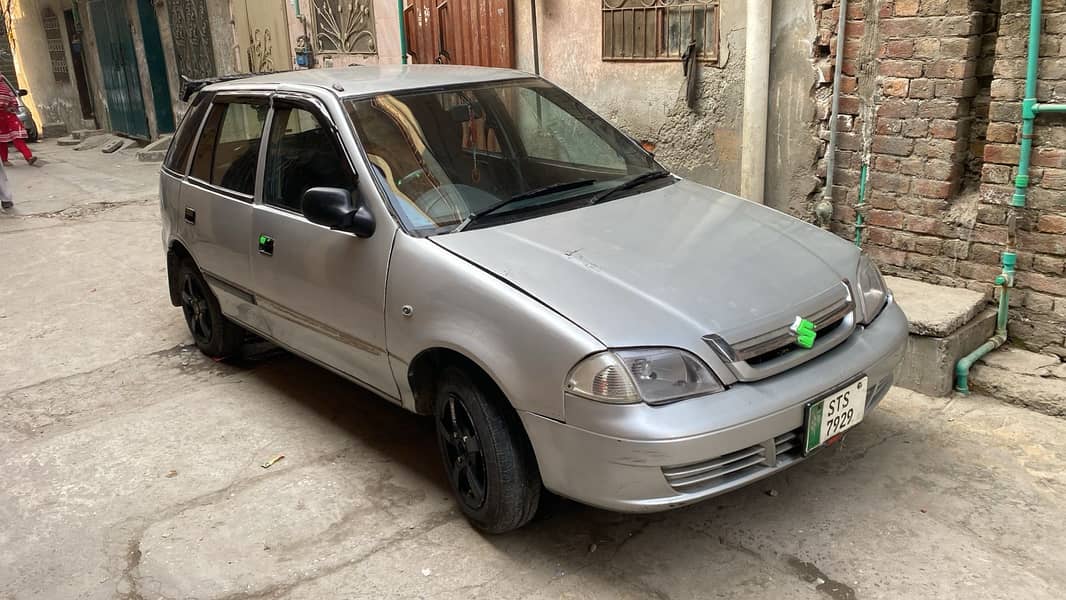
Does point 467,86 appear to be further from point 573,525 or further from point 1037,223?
point 1037,223

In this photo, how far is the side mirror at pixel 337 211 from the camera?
3.28 meters

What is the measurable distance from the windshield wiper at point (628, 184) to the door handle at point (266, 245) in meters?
1.50

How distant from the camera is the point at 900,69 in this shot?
448 centimetres

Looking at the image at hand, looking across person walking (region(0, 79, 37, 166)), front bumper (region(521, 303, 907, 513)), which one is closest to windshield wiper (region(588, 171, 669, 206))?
front bumper (region(521, 303, 907, 513))

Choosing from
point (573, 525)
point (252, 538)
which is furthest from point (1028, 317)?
point (252, 538)

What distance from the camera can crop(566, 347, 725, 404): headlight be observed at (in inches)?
100

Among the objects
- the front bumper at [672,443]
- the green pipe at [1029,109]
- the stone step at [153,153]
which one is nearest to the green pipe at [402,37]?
the green pipe at [1029,109]

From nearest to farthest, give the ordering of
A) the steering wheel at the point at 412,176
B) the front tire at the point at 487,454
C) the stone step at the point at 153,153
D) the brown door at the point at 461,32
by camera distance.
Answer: the front tire at the point at 487,454
the steering wheel at the point at 412,176
the brown door at the point at 461,32
the stone step at the point at 153,153

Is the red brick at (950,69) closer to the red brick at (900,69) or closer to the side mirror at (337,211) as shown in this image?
the red brick at (900,69)

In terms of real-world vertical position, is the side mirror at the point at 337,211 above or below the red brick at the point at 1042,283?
above

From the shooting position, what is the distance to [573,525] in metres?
3.20

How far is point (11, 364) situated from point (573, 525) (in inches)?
152

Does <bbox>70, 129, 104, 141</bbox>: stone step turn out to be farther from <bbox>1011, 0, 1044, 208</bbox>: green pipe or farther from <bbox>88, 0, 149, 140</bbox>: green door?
<bbox>1011, 0, 1044, 208</bbox>: green pipe

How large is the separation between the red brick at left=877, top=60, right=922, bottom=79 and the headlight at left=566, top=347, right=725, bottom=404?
2.73 metres
